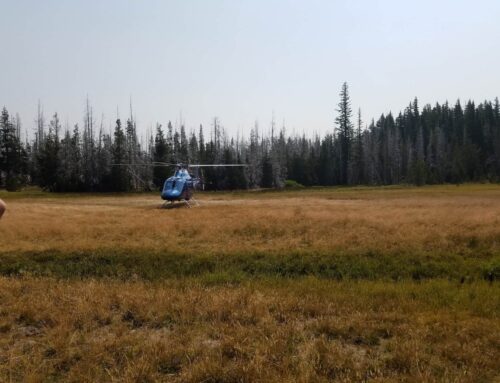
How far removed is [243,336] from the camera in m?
6.60

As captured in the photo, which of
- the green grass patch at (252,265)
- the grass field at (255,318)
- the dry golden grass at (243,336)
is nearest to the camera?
the dry golden grass at (243,336)

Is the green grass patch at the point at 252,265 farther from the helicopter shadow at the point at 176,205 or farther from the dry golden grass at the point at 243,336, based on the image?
the helicopter shadow at the point at 176,205

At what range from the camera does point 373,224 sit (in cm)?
2286

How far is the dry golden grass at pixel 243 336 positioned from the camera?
18.0 ft

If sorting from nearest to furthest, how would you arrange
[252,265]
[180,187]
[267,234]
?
[252,265], [267,234], [180,187]

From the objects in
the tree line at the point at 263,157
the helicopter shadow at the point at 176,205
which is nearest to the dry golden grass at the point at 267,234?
the helicopter shadow at the point at 176,205

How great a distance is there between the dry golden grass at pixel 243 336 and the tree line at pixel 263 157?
201ft

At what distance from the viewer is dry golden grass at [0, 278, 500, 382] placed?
5.48m

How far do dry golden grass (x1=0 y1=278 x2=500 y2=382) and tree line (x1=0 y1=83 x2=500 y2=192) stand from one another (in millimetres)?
61135

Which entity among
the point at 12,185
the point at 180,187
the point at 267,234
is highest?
the point at 12,185

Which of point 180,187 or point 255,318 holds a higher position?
point 180,187

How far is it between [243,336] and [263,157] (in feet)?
351

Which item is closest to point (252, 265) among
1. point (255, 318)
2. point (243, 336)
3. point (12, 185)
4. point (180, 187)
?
point (255, 318)

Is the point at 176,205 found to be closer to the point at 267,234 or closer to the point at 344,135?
the point at 267,234
